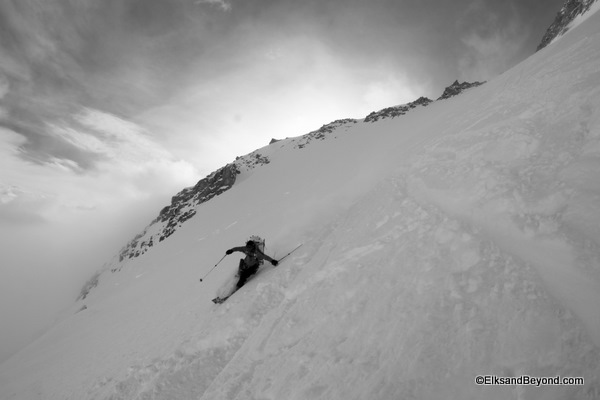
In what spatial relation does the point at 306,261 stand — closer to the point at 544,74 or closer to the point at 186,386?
the point at 186,386

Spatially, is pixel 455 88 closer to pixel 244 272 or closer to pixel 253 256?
pixel 253 256

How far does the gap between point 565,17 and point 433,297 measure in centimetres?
9490

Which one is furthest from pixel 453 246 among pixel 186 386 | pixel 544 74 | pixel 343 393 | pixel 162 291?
pixel 162 291

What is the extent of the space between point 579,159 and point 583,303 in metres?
3.18

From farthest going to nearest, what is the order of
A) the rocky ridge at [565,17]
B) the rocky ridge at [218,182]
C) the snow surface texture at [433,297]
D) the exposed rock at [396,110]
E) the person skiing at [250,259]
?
the rocky ridge at [565,17] < the exposed rock at [396,110] < the rocky ridge at [218,182] < the person skiing at [250,259] < the snow surface texture at [433,297]

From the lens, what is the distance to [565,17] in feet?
212

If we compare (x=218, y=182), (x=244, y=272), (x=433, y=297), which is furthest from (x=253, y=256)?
(x=218, y=182)

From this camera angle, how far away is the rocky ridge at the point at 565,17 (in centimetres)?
5778

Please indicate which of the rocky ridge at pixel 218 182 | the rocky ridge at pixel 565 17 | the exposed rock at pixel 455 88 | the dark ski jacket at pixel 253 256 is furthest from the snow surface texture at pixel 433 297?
the rocky ridge at pixel 565 17

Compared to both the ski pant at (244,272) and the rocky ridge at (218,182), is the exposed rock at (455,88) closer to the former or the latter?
the rocky ridge at (218,182)

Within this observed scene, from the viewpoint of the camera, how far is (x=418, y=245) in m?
5.61

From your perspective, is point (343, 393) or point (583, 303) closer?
point (583, 303)

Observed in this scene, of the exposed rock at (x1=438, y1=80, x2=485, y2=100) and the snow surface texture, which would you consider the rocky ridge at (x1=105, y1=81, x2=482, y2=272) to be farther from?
the snow surface texture

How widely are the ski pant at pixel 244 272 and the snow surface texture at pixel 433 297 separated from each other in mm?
593
